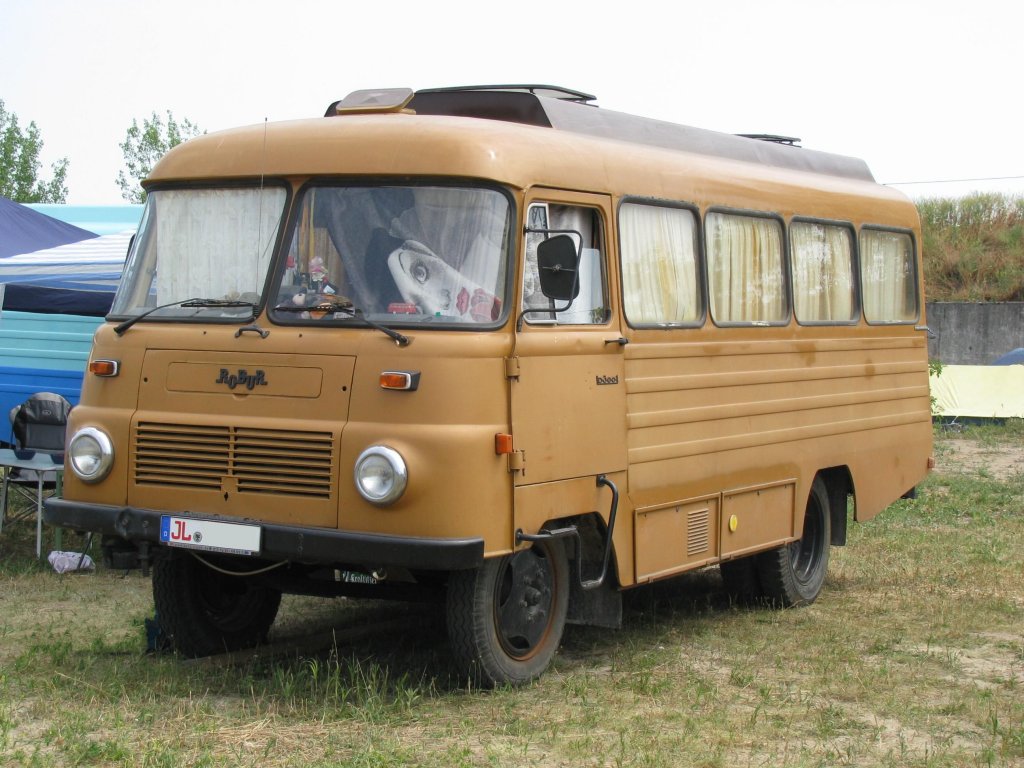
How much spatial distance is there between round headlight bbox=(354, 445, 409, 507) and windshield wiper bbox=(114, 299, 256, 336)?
102cm

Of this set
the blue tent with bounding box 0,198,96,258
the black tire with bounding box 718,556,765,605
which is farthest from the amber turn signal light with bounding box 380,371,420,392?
the blue tent with bounding box 0,198,96,258

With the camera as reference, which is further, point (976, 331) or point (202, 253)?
point (976, 331)

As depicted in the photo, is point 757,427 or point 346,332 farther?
point 757,427

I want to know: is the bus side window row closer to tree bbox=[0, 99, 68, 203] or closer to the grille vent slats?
the grille vent slats

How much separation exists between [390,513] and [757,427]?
10.8ft

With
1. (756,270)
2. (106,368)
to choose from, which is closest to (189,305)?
(106,368)

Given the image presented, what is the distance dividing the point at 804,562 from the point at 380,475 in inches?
184

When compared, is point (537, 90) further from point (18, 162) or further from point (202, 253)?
point (18, 162)

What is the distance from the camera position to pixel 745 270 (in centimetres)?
912

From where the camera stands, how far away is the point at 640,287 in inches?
316

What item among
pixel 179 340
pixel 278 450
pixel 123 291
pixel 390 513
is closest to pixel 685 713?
pixel 390 513

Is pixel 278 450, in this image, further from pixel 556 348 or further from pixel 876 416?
pixel 876 416

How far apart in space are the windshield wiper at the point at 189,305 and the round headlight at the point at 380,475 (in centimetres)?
102

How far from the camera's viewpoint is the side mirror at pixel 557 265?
22.6ft
